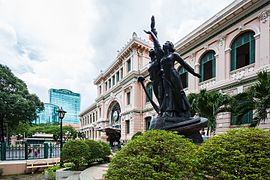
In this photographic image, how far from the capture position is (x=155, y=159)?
3330 millimetres

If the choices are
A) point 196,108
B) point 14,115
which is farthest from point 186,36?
point 14,115

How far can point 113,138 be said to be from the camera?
25.7 meters

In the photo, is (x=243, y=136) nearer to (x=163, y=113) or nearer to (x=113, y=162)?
(x=113, y=162)

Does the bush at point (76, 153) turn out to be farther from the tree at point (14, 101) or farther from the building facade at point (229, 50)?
the tree at point (14, 101)

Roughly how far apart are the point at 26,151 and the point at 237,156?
1740 cm

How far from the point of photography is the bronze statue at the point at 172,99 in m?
6.38

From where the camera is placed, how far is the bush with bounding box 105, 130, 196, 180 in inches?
127

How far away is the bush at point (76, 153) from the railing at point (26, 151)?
8572 millimetres

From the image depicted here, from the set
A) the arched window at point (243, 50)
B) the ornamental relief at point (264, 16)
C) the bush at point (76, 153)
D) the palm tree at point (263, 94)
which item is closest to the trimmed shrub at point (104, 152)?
the bush at point (76, 153)

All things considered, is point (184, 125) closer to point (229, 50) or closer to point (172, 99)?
point (172, 99)

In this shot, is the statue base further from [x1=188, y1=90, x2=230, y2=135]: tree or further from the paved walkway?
[x1=188, y1=90, x2=230, y2=135]: tree

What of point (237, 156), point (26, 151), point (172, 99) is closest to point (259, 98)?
point (172, 99)

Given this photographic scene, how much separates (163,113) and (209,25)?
13308 mm

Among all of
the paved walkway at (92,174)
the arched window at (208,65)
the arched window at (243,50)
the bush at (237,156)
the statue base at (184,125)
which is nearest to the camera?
the bush at (237,156)
